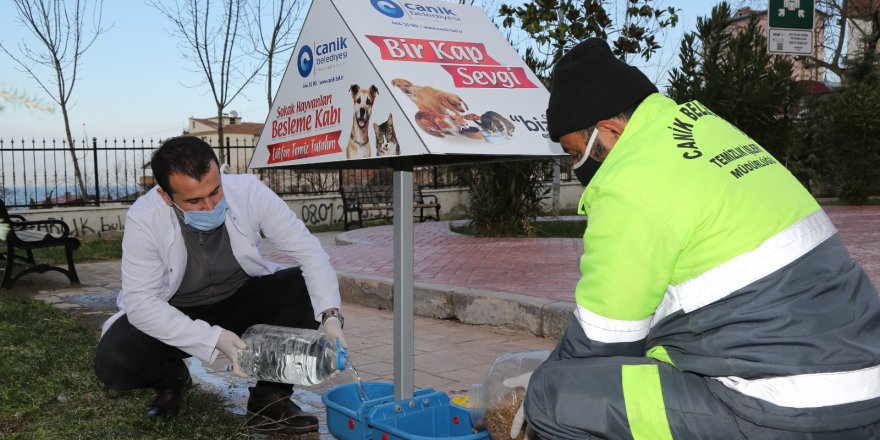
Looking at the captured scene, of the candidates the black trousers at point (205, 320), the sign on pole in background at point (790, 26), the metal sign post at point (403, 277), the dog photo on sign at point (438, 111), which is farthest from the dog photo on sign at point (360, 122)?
the sign on pole in background at point (790, 26)

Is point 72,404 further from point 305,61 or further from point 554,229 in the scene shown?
point 554,229

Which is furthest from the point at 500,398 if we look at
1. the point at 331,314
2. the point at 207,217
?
the point at 207,217

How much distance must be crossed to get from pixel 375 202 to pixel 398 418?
15237mm

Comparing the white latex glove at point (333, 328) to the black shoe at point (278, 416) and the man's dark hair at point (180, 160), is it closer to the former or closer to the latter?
the black shoe at point (278, 416)

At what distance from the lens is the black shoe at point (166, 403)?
3719 millimetres

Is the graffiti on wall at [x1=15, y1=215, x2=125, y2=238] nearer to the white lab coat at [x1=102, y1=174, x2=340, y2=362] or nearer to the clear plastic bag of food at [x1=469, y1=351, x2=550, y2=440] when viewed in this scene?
the white lab coat at [x1=102, y1=174, x2=340, y2=362]

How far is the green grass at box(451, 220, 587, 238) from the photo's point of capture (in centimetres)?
1229

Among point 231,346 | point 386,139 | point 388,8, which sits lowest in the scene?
point 231,346

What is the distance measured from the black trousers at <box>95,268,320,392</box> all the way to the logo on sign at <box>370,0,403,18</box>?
1392 mm

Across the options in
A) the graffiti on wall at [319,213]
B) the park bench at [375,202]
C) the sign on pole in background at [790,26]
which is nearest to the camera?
the sign on pole in background at [790,26]

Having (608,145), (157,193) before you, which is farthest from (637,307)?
(157,193)

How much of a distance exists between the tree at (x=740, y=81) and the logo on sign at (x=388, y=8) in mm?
11564

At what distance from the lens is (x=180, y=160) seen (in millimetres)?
3285

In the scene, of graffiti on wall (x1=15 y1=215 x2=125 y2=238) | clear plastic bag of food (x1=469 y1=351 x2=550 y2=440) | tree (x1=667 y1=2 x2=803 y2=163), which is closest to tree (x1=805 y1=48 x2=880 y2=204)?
tree (x1=667 y1=2 x2=803 y2=163)
